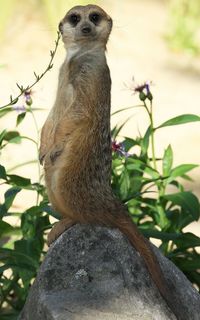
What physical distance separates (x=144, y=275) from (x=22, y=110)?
1.54 m

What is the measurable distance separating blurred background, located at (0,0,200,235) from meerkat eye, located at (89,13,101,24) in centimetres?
384

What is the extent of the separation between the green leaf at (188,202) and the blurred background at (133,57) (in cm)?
273

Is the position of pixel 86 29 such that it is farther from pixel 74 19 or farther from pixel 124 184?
pixel 124 184

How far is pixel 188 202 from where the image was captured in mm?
4668

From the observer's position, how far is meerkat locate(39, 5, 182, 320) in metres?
3.61

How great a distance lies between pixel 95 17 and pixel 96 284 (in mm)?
1142

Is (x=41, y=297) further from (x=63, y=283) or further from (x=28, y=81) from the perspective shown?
(x=28, y=81)

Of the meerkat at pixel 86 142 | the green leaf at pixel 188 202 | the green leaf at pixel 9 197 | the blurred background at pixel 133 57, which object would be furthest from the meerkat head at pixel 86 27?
the blurred background at pixel 133 57

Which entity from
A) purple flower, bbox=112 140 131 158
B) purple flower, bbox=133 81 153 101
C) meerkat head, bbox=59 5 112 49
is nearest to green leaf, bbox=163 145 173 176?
purple flower, bbox=112 140 131 158

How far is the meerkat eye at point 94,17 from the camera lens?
3693mm

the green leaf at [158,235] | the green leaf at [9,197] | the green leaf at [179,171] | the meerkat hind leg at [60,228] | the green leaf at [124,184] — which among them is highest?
the green leaf at [179,171]

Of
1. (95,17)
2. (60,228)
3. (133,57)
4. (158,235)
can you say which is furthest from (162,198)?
(133,57)

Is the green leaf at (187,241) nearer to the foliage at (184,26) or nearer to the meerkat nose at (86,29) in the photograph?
the meerkat nose at (86,29)

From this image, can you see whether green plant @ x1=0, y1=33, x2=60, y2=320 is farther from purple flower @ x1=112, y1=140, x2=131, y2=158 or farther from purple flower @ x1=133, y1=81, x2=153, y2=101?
purple flower @ x1=133, y1=81, x2=153, y2=101
